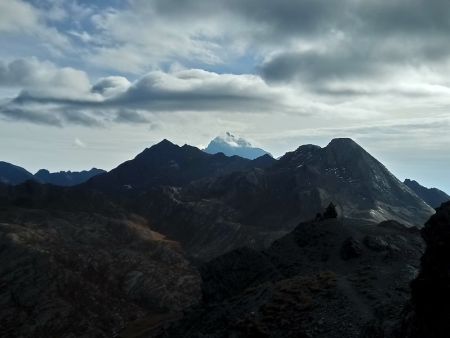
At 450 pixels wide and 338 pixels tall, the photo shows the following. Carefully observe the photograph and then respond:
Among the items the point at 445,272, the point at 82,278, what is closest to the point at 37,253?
the point at 82,278

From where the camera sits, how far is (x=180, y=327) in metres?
69.2

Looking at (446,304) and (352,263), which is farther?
(352,263)

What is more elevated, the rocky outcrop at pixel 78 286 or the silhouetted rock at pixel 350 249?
the silhouetted rock at pixel 350 249

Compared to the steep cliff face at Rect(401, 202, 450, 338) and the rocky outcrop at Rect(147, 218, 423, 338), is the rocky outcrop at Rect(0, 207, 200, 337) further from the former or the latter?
the steep cliff face at Rect(401, 202, 450, 338)

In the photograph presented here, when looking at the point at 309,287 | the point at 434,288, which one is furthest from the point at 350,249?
the point at 434,288

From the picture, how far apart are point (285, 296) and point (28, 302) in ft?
343

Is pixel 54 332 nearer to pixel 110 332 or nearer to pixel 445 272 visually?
pixel 110 332

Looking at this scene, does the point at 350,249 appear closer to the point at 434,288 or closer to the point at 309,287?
the point at 309,287

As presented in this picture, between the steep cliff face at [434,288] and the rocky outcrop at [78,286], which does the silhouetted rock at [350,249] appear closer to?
the steep cliff face at [434,288]

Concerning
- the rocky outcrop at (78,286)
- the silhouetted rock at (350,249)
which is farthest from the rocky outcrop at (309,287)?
the rocky outcrop at (78,286)

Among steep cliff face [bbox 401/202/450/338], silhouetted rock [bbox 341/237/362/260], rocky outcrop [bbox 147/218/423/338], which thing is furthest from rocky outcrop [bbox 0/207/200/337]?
steep cliff face [bbox 401/202/450/338]

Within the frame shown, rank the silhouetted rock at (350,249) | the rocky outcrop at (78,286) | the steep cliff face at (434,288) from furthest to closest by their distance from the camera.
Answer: the rocky outcrop at (78,286)
the silhouetted rock at (350,249)
the steep cliff face at (434,288)

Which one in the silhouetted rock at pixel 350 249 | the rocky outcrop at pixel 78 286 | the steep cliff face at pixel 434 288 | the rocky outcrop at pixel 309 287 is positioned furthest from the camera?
the rocky outcrop at pixel 78 286

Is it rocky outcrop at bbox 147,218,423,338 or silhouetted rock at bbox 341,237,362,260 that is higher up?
silhouetted rock at bbox 341,237,362,260
